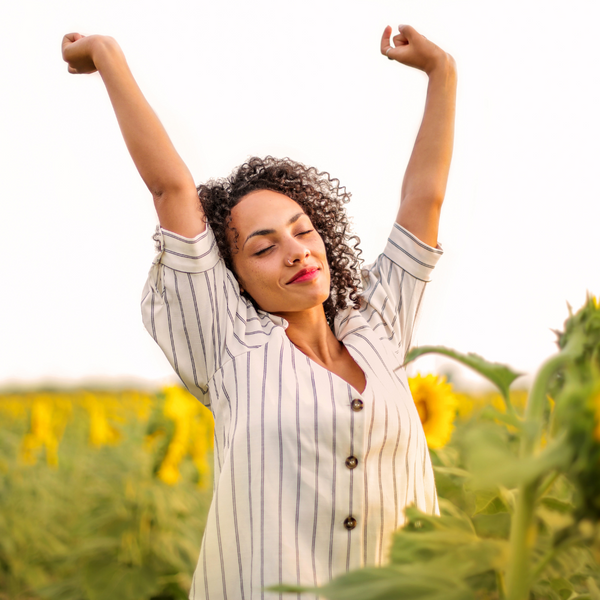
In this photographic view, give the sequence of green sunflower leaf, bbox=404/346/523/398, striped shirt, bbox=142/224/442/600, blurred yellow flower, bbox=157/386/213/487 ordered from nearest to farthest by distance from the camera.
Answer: green sunflower leaf, bbox=404/346/523/398 → striped shirt, bbox=142/224/442/600 → blurred yellow flower, bbox=157/386/213/487

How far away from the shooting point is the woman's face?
1241 mm

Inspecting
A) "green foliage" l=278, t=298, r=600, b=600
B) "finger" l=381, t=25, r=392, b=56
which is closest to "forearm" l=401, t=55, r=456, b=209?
"finger" l=381, t=25, r=392, b=56

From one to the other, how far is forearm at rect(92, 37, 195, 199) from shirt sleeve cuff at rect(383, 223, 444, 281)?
50cm

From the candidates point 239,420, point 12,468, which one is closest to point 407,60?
point 239,420

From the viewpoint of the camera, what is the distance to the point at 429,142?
1.44 m

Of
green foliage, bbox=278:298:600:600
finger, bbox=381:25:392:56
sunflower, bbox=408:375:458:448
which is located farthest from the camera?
sunflower, bbox=408:375:458:448

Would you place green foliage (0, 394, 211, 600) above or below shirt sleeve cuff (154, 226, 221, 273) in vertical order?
below

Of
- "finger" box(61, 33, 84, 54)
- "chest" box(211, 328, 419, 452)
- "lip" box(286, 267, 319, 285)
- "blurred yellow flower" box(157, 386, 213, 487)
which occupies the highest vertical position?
"finger" box(61, 33, 84, 54)

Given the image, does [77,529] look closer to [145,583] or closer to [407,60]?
[145,583]

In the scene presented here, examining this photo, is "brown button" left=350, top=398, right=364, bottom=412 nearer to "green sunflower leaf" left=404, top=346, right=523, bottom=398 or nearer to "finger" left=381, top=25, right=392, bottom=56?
"green sunflower leaf" left=404, top=346, right=523, bottom=398

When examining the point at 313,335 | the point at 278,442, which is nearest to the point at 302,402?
the point at 278,442

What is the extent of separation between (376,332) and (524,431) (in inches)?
37.2

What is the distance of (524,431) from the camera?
1.35ft

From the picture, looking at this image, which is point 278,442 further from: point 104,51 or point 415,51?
point 415,51
